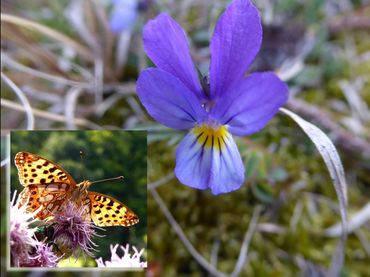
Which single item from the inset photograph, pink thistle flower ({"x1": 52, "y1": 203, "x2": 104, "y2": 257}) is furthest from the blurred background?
pink thistle flower ({"x1": 52, "y1": 203, "x2": 104, "y2": 257})

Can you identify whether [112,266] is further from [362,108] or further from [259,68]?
[362,108]

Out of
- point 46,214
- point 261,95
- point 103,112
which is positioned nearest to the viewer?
point 261,95

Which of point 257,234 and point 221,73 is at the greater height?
point 221,73

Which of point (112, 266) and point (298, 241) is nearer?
point (112, 266)

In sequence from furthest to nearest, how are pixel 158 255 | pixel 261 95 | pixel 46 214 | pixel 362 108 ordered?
pixel 362 108
pixel 158 255
pixel 46 214
pixel 261 95

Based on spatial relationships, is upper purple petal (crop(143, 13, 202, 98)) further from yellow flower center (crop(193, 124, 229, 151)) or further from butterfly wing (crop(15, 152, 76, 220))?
butterfly wing (crop(15, 152, 76, 220))

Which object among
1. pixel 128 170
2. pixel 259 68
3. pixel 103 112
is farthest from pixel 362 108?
pixel 128 170

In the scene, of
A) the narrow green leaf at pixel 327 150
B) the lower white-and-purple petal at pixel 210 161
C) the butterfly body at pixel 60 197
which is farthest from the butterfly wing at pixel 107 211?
the narrow green leaf at pixel 327 150

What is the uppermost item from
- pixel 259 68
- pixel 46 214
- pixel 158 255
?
pixel 259 68

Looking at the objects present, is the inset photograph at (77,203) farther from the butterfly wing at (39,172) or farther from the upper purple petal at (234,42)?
the upper purple petal at (234,42)
